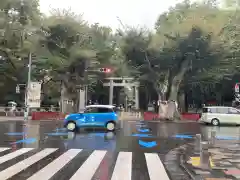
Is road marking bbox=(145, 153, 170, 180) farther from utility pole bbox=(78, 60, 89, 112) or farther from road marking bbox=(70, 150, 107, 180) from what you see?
utility pole bbox=(78, 60, 89, 112)

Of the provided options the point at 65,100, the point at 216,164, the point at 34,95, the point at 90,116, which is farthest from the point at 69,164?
the point at 65,100

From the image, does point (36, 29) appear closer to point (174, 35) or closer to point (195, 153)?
point (174, 35)

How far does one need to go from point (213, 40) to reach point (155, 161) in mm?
28265

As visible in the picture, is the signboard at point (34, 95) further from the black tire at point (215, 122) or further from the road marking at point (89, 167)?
the road marking at point (89, 167)

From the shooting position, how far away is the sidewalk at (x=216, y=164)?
29.8 ft

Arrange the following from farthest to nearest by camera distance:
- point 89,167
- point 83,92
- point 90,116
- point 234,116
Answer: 1. point 83,92
2. point 234,116
3. point 90,116
4. point 89,167

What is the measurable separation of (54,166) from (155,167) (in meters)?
2.95

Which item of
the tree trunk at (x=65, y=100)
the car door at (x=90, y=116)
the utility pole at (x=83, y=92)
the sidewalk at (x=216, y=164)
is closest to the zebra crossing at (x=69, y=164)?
the sidewalk at (x=216, y=164)

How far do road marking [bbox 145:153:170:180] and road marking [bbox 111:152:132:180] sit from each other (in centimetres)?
57

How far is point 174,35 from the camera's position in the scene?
37156 millimetres

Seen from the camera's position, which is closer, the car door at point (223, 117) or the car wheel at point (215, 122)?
the car door at point (223, 117)

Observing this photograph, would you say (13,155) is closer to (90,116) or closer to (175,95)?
(90,116)

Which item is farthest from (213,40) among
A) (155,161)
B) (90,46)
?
(155,161)

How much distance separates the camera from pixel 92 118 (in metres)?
21.1
